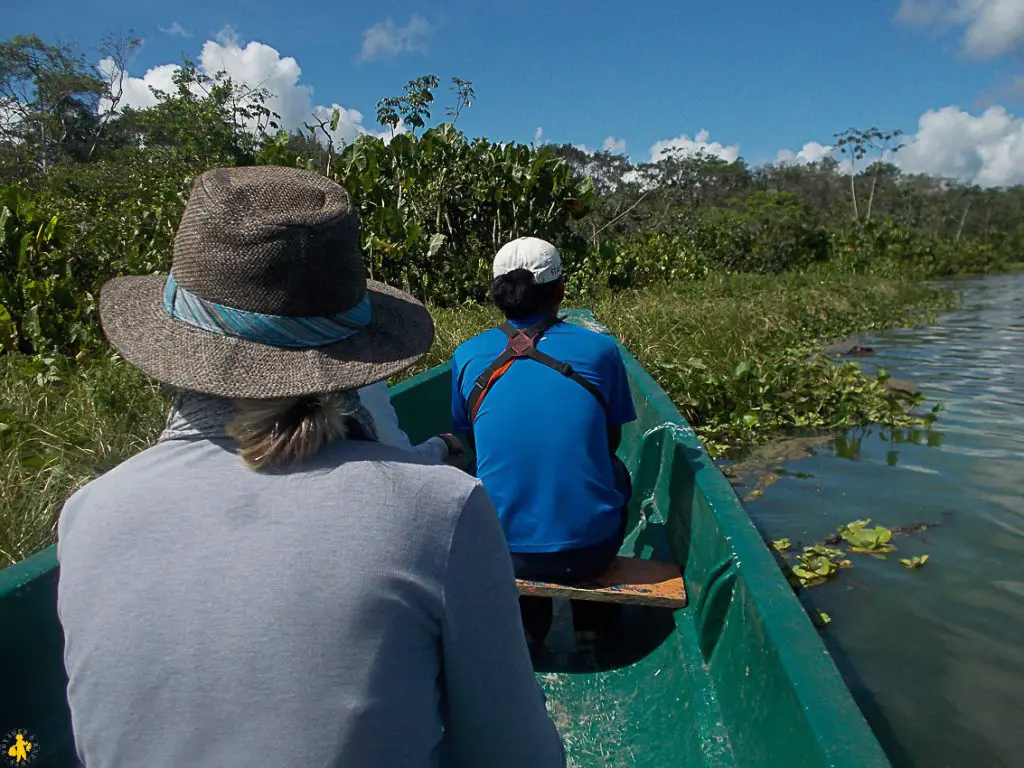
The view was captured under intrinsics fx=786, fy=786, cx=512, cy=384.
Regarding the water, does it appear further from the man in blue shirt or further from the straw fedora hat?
the straw fedora hat

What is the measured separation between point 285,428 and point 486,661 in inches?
14.5

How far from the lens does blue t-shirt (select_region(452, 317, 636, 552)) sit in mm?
2336

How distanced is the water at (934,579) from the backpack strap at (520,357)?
6.13ft

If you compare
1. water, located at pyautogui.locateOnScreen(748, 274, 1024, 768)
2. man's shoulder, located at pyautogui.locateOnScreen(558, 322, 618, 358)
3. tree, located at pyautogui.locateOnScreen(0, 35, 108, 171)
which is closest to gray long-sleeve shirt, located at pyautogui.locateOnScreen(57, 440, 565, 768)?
man's shoulder, located at pyautogui.locateOnScreen(558, 322, 618, 358)

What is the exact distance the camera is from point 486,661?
949 millimetres

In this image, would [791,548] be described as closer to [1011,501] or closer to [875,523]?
[875,523]

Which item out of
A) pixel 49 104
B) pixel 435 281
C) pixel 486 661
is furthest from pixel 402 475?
pixel 49 104

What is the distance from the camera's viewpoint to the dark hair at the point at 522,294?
2.53 meters

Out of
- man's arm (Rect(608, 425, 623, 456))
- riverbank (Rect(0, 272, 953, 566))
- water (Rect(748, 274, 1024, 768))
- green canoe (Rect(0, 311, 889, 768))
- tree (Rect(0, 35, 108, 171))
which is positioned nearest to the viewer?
green canoe (Rect(0, 311, 889, 768))

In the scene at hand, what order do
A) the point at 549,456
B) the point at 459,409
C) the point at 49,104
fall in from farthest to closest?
the point at 49,104
the point at 459,409
the point at 549,456

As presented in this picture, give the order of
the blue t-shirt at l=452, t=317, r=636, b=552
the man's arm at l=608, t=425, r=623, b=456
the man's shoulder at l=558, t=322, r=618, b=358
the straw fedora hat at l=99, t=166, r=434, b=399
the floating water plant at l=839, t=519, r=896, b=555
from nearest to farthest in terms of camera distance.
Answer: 1. the straw fedora hat at l=99, t=166, r=434, b=399
2. the blue t-shirt at l=452, t=317, r=636, b=552
3. the man's shoulder at l=558, t=322, r=618, b=358
4. the man's arm at l=608, t=425, r=623, b=456
5. the floating water plant at l=839, t=519, r=896, b=555

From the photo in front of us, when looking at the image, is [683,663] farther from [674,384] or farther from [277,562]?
[674,384]

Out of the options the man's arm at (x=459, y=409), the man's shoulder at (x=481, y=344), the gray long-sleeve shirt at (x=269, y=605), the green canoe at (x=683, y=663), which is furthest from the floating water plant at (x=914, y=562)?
the gray long-sleeve shirt at (x=269, y=605)

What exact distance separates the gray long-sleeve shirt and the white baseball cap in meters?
1.69
